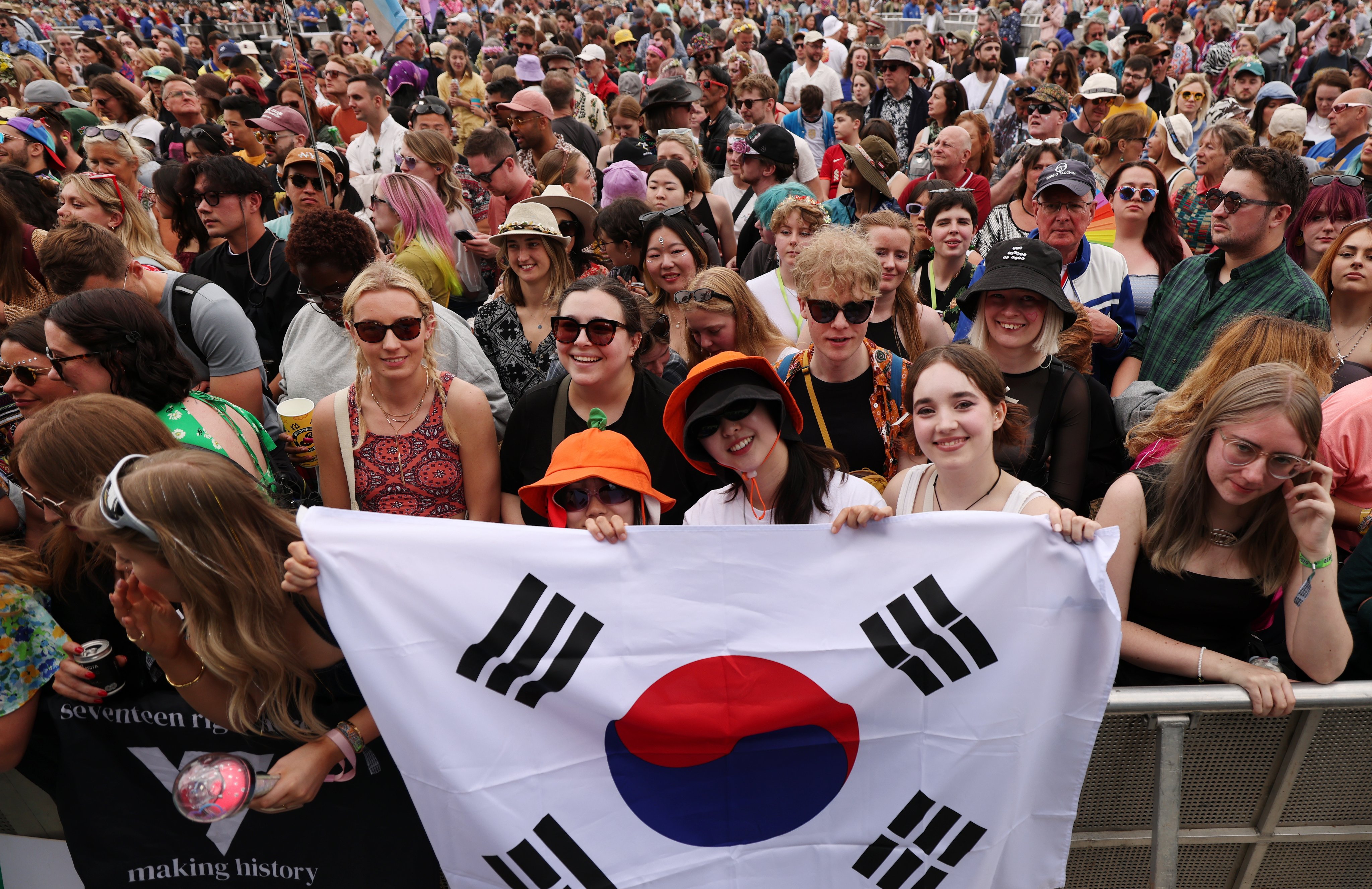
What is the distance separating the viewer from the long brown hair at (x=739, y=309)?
391 centimetres

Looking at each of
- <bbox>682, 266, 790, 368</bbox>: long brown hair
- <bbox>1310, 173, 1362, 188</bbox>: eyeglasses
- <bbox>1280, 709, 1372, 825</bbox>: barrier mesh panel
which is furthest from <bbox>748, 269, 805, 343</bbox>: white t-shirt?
<bbox>1310, 173, 1362, 188</bbox>: eyeglasses

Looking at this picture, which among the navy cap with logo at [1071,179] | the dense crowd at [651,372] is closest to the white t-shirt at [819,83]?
the dense crowd at [651,372]

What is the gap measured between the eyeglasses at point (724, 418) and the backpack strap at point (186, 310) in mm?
2326

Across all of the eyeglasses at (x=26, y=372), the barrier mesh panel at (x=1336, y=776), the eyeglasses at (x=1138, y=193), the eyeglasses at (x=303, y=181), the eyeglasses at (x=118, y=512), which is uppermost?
the eyeglasses at (x=1138, y=193)

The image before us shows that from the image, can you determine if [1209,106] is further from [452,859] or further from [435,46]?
[435,46]

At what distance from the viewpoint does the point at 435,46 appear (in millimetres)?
13953

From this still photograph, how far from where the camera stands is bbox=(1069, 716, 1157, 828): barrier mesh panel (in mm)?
2475

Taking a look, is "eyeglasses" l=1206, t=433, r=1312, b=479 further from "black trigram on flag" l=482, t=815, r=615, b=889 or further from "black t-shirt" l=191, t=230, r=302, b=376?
"black t-shirt" l=191, t=230, r=302, b=376

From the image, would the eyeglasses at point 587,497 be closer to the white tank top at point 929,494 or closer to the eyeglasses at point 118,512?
the white tank top at point 929,494

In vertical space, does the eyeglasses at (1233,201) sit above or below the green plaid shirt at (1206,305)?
above

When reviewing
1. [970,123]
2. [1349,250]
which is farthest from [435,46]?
[1349,250]

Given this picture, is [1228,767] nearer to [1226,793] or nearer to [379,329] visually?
[1226,793]

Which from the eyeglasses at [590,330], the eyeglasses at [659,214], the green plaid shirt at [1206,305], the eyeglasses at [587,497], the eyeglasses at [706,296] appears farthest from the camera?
the eyeglasses at [659,214]

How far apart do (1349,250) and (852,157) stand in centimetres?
273
